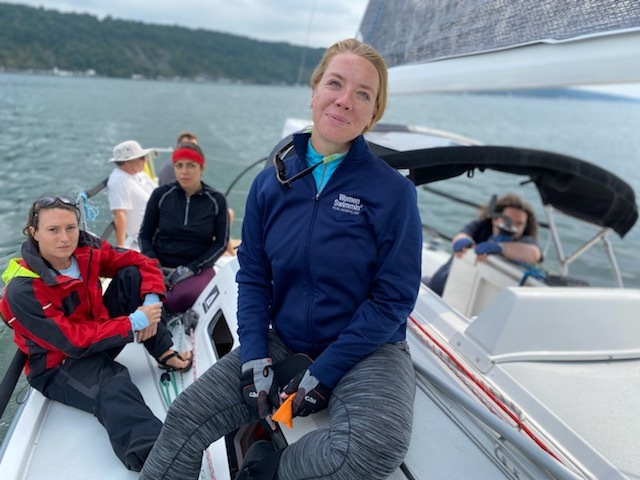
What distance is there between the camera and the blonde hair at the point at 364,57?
149cm

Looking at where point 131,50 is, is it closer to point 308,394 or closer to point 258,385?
point 258,385

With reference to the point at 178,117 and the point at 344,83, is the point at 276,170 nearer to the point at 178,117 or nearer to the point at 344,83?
the point at 344,83

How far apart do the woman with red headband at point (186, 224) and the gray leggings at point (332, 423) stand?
1.70 meters

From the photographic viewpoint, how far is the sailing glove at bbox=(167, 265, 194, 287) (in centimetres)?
310

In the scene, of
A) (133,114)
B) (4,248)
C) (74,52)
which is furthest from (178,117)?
(74,52)

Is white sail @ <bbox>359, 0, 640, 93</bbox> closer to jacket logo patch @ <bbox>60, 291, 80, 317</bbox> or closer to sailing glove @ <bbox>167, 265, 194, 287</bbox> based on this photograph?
sailing glove @ <bbox>167, 265, 194, 287</bbox>

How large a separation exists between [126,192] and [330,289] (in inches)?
125

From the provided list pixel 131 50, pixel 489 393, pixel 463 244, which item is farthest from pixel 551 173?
pixel 131 50

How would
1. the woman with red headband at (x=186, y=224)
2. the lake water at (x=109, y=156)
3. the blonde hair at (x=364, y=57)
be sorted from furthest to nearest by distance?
the lake water at (x=109, y=156) → the woman with red headband at (x=186, y=224) → the blonde hair at (x=364, y=57)

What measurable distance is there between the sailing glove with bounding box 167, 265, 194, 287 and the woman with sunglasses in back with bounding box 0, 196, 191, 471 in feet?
2.33

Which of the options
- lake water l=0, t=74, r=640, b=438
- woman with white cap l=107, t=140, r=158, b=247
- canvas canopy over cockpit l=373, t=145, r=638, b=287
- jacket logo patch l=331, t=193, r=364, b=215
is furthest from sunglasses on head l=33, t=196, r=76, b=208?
woman with white cap l=107, t=140, r=158, b=247

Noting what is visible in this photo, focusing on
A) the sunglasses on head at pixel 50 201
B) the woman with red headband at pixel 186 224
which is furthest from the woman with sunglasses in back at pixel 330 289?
the woman with red headband at pixel 186 224

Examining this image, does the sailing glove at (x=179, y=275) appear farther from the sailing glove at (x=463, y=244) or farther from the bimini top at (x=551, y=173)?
the sailing glove at (x=463, y=244)

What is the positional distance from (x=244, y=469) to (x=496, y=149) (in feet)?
7.67
